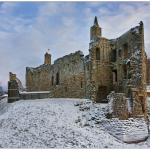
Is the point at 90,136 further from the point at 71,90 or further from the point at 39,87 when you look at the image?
the point at 39,87

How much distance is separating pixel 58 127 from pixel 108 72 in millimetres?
9305

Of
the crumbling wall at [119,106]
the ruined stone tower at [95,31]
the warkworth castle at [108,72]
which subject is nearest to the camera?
the crumbling wall at [119,106]

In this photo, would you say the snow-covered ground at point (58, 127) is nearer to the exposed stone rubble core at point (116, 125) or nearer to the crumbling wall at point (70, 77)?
the exposed stone rubble core at point (116, 125)

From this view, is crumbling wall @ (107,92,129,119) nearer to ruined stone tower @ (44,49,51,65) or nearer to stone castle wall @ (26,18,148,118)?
stone castle wall @ (26,18,148,118)

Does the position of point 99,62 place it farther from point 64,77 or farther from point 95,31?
point 64,77

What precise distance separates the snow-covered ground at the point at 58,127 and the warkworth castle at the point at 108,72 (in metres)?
1.81

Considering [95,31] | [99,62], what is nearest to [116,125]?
[99,62]

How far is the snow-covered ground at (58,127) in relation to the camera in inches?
832

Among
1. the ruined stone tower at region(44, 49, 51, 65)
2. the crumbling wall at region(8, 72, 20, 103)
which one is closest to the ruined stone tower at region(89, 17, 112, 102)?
the crumbling wall at region(8, 72, 20, 103)

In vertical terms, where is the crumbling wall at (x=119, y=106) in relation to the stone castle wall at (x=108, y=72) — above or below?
below

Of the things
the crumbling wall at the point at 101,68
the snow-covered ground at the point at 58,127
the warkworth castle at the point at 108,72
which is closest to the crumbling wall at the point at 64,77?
the warkworth castle at the point at 108,72

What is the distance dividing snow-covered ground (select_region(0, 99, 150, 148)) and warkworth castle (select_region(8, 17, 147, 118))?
181 cm

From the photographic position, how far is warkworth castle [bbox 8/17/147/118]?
25.4 metres

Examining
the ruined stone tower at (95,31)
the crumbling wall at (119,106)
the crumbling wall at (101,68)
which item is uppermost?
the ruined stone tower at (95,31)
